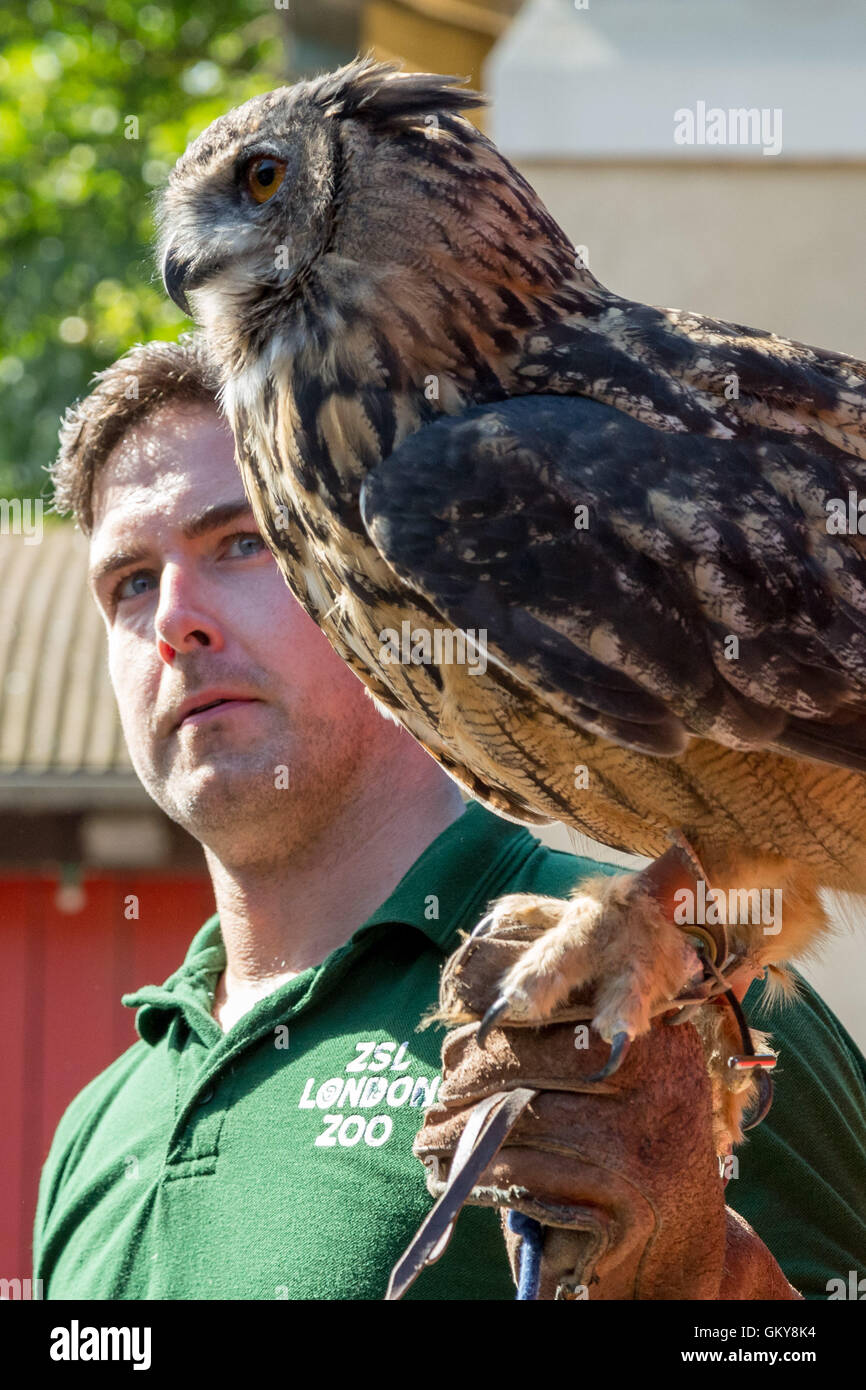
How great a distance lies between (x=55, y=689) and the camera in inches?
218

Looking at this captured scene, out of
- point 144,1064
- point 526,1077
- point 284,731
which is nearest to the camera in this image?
point 526,1077

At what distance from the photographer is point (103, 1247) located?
2500 millimetres

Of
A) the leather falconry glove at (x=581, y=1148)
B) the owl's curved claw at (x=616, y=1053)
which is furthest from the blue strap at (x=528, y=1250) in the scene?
the owl's curved claw at (x=616, y=1053)

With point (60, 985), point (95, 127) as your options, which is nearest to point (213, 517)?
point (60, 985)

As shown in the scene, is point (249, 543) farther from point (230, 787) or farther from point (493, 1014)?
point (493, 1014)

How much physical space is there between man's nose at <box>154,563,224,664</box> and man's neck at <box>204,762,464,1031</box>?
39 centimetres

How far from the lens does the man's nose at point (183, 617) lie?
2639 millimetres

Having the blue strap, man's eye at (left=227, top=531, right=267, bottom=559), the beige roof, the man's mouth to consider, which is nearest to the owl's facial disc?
man's eye at (left=227, top=531, right=267, bottom=559)

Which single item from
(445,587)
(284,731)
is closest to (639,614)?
(445,587)

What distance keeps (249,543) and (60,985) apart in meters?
2.94

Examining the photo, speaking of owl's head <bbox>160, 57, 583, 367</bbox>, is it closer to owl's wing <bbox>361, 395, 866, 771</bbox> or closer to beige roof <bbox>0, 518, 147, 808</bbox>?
owl's wing <bbox>361, 395, 866, 771</bbox>

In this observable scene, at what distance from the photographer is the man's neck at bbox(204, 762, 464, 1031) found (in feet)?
8.80

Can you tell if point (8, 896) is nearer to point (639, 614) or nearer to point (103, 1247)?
point (103, 1247)

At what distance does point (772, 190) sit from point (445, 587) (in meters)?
4.36
